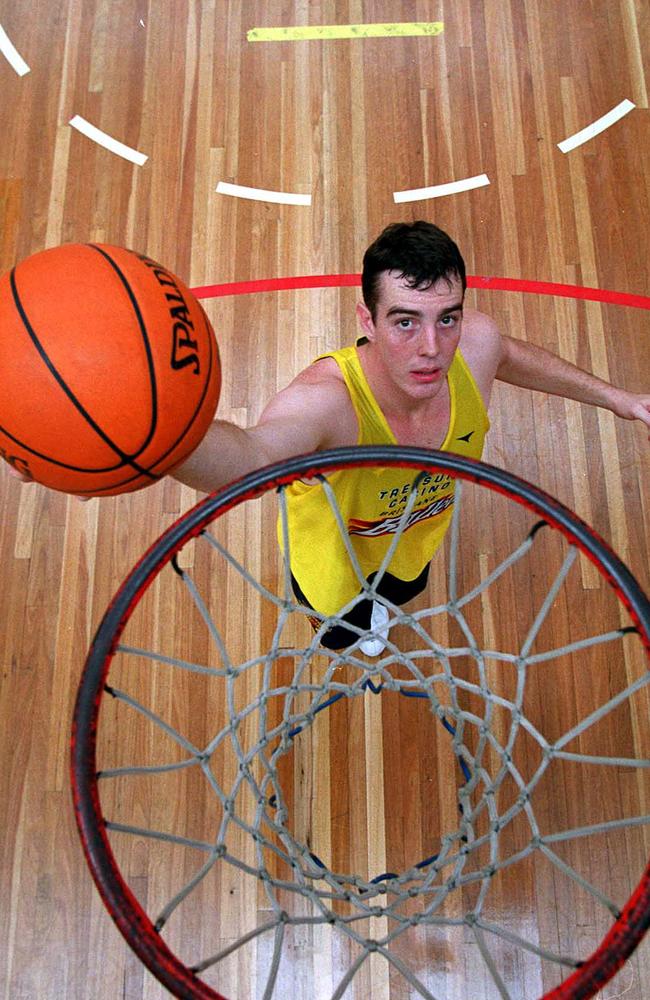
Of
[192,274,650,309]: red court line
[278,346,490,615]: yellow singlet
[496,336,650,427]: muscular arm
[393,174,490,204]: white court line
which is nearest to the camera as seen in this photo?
[278,346,490,615]: yellow singlet

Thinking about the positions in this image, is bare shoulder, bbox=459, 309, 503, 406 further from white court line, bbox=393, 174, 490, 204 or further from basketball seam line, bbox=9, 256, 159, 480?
white court line, bbox=393, 174, 490, 204

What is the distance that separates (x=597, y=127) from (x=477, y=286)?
31.9 inches

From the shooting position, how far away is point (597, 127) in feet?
10.8

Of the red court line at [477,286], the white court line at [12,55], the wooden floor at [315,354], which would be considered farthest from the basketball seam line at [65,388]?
the white court line at [12,55]

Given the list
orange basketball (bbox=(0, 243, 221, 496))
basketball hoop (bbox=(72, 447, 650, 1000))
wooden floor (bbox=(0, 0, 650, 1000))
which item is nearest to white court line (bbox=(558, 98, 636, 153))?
wooden floor (bbox=(0, 0, 650, 1000))

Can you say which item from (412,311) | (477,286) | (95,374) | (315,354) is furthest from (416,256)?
(477,286)

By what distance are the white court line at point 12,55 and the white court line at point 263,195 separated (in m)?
0.92

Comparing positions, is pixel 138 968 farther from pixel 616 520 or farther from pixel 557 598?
pixel 616 520

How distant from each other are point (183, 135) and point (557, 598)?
2089mm

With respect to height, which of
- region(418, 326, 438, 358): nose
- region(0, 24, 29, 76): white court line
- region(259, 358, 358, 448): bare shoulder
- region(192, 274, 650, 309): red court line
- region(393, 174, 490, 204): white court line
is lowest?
region(259, 358, 358, 448): bare shoulder

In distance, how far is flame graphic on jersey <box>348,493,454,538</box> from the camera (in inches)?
81.5

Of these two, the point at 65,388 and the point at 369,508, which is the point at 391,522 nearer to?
the point at 369,508

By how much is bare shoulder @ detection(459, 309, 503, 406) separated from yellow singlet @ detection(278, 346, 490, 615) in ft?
0.16

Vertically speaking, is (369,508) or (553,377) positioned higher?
(553,377)
